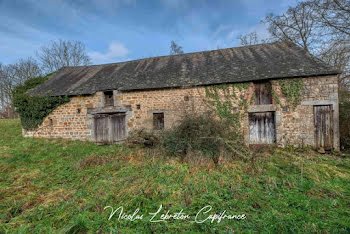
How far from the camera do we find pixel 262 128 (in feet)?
25.6

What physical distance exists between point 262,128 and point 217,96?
8.81ft

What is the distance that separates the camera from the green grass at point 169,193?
2.64 metres

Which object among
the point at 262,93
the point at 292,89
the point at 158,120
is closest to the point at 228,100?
the point at 262,93

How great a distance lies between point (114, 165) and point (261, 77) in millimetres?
7316

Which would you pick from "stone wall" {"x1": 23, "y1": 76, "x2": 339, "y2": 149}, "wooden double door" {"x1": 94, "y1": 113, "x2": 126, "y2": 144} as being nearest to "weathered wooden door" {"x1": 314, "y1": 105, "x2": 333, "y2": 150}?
"stone wall" {"x1": 23, "y1": 76, "x2": 339, "y2": 149}

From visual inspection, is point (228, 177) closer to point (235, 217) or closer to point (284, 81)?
point (235, 217)

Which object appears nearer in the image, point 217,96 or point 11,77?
point 217,96

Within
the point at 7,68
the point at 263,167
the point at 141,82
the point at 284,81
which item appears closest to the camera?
→ the point at 263,167

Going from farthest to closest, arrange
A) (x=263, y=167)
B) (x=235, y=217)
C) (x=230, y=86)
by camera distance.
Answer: (x=230, y=86) → (x=263, y=167) → (x=235, y=217)

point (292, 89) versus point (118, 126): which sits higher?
point (292, 89)

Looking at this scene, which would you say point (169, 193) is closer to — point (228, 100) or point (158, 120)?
point (158, 120)

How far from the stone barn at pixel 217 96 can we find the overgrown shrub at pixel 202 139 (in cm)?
102

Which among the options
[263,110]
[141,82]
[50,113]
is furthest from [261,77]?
[50,113]

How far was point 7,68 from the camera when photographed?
21.2 m
